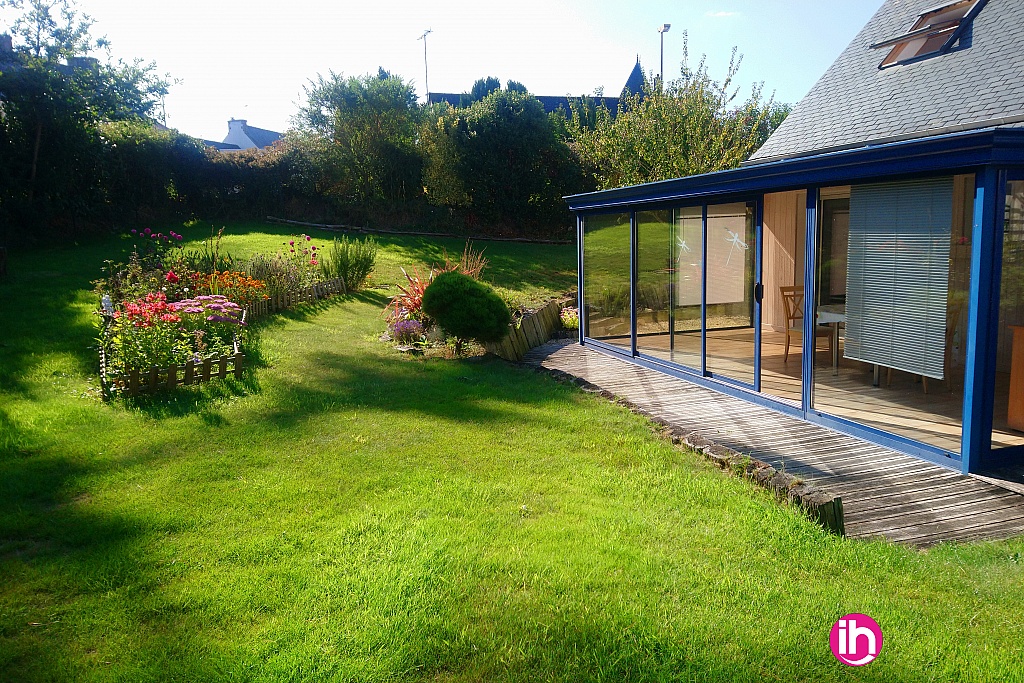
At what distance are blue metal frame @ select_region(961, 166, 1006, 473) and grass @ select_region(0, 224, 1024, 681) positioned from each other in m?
1.55

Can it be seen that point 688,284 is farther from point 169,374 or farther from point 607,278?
point 169,374

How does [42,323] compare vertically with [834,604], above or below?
above

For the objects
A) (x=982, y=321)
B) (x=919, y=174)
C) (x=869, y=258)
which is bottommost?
(x=982, y=321)

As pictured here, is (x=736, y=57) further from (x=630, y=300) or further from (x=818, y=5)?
(x=630, y=300)

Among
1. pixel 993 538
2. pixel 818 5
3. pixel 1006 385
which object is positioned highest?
pixel 818 5

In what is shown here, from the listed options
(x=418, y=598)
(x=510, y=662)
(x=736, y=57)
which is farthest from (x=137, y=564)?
(x=736, y=57)

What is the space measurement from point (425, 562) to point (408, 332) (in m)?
7.47

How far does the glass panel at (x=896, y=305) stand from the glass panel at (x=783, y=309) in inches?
33.8

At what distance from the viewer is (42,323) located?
10.0m

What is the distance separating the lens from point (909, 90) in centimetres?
1112

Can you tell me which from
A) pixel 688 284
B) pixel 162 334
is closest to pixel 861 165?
pixel 688 284

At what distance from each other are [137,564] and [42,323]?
25.0 ft

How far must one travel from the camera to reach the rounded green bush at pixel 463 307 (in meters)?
9.85

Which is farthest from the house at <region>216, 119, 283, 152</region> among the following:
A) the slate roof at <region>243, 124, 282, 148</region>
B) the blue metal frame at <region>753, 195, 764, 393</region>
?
the blue metal frame at <region>753, 195, 764, 393</region>
